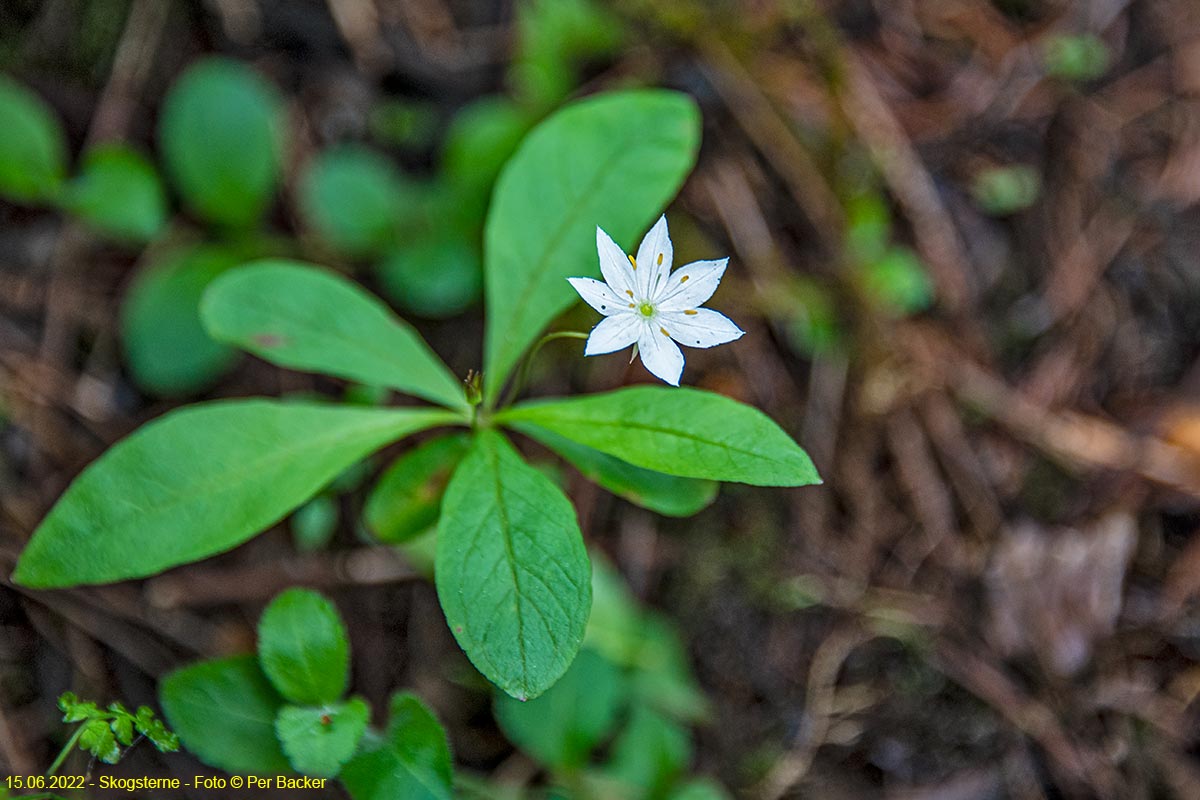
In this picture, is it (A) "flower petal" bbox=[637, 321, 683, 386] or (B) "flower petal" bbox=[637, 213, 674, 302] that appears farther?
(B) "flower petal" bbox=[637, 213, 674, 302]

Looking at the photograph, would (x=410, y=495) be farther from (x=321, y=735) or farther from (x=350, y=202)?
(x=350, y=202)

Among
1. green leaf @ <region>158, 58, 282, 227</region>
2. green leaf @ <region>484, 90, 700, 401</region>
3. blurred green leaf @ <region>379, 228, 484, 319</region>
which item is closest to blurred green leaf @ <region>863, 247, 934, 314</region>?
green leaf @ <region>484, 90, 700, 401</region>

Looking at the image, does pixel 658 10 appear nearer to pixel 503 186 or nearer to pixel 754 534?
pixel 503 186

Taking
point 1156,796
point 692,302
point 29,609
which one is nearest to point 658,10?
point 692,302

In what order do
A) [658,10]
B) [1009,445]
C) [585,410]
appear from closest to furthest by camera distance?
[585,410] < [1009,445] < [658,10]

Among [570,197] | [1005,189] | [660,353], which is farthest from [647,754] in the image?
[1005,189]

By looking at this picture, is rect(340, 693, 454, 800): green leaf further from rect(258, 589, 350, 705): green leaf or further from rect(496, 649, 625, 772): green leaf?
rect(496, 649, 625, 772): green leaf

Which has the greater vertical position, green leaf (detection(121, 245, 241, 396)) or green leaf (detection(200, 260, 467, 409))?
green leaf (detection(200, 260, 467, 409))
